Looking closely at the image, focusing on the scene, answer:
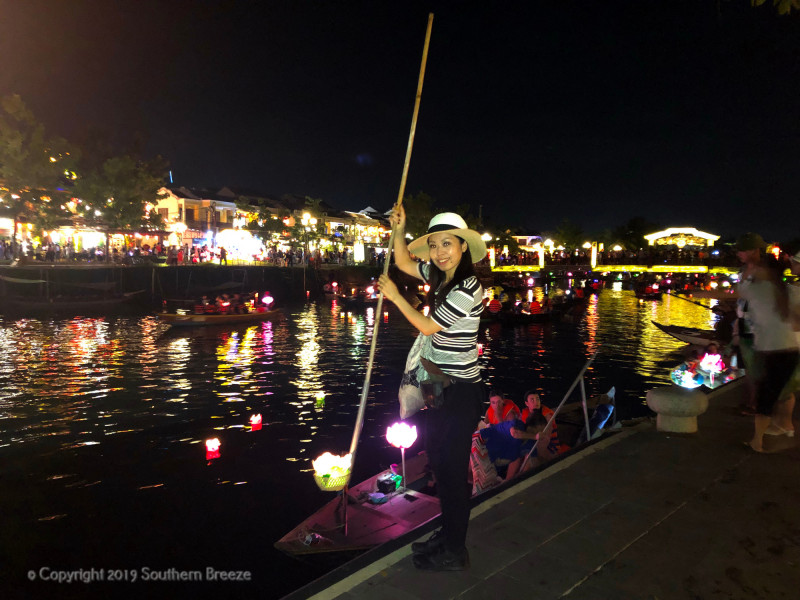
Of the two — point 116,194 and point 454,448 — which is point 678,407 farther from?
point 116,194

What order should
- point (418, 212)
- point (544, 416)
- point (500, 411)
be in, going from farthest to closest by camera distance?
point (418, 212)
point (500, 411)
point (544, 416)

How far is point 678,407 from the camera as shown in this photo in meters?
6.46

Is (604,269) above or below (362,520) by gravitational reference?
above

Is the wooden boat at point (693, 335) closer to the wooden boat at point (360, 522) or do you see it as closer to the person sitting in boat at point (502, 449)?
the person sitting in boat at point (502, 449)

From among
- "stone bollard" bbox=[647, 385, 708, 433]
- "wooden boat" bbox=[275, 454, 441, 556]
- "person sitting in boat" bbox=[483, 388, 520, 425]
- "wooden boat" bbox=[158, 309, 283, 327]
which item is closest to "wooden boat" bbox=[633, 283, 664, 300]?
"wooden boat" bbox=[158, 309, 283, 327]

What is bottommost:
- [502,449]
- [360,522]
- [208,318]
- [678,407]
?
[208,318]

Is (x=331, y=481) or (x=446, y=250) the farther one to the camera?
(x=331, y=481)

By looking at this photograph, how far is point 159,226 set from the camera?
47.8 meters

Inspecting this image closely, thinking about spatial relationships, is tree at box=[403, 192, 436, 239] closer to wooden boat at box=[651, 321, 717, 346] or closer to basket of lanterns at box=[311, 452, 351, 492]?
wooden boat at box=[651, 321, 717, 346]

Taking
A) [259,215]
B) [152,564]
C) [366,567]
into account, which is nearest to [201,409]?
[152,564]

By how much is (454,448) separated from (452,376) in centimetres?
47

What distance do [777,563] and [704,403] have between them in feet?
10.1

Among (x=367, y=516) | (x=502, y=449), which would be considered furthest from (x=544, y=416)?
(x=367, y=516)

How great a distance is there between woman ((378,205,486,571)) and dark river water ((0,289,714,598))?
4183 millimetres
